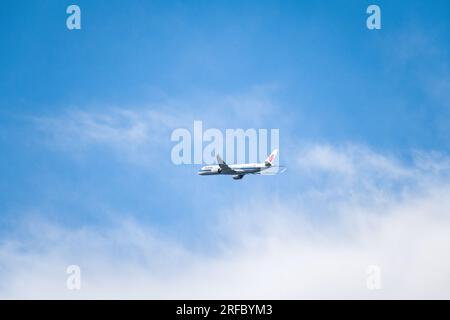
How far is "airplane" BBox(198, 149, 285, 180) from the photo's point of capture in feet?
561

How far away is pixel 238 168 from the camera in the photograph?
568ft

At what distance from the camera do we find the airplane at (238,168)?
561ft

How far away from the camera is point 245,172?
173 meters
